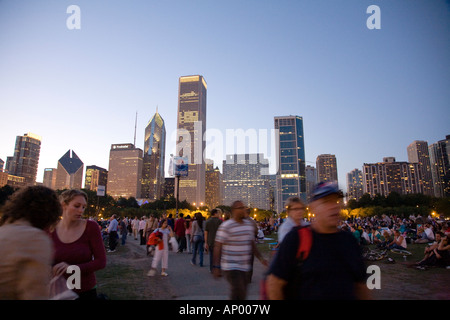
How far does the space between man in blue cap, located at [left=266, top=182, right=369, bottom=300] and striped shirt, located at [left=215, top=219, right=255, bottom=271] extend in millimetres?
2331

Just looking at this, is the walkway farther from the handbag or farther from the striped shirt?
the handbag

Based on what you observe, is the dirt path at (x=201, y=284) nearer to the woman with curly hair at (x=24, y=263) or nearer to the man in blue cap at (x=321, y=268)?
the man in blue cap at (x=321, y=268)

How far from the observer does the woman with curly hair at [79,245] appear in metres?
2.82

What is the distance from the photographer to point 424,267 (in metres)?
10.4

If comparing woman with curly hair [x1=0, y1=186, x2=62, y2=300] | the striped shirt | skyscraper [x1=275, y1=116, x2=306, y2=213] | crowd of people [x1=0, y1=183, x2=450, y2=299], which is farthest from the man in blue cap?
skyscraper [x1=275, y1=116, x2=306, y2=213]

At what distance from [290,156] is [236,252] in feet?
538

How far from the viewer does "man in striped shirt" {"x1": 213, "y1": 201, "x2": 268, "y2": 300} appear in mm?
4336

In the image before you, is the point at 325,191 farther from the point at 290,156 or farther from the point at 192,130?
the point at 192,130

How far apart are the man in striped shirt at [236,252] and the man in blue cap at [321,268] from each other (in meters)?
2.34

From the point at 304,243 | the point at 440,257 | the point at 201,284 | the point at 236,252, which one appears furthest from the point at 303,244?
the point at 440,257

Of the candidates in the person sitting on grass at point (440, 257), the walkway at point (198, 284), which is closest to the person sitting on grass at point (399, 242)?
the person sitting on grass at point (440, 257)

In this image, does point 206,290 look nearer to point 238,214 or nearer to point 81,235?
point 238,214

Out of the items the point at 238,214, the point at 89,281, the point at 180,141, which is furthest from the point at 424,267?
the point at 180,141

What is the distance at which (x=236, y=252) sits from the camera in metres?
4.45
